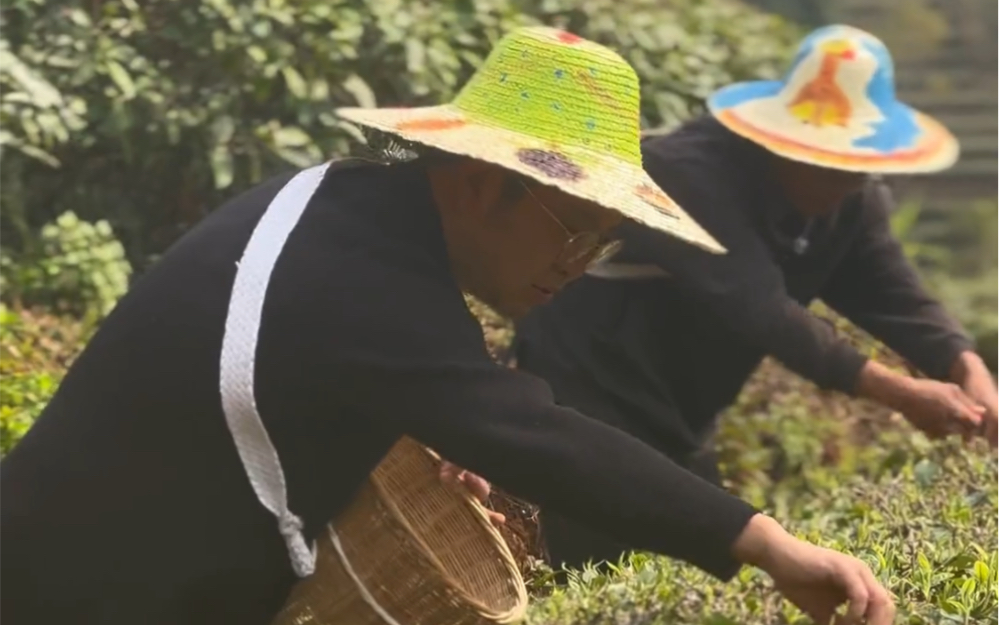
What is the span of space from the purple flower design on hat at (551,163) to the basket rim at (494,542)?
444mm

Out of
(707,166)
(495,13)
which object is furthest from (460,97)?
(495,13)

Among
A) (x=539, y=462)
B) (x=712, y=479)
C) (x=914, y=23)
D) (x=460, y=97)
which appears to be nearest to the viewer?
(x=539, y=462)

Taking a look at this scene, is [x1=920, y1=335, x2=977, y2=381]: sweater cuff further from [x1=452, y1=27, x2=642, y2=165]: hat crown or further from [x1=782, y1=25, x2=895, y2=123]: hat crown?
[x1=452, y1=27, x2=642, y2=165]: hat crown

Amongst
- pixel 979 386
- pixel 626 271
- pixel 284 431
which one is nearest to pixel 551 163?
pixel 284 431

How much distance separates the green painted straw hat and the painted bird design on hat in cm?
182

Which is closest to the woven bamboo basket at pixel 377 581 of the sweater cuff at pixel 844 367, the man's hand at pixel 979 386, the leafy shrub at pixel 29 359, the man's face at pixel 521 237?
the man's face at pixel 521 237

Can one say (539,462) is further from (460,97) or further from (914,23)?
(914,23)

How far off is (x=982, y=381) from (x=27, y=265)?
3338 millimetres

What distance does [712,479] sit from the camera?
15.2ft

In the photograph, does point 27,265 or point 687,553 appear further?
point 27,265

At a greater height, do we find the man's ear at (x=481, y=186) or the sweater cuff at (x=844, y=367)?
the man's ear at (x=481, y=186)

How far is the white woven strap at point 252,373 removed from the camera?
94.7 inches

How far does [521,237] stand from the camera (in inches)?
102

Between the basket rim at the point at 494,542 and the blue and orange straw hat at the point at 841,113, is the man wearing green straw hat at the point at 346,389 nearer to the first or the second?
the basket rim at the point at 494,542
